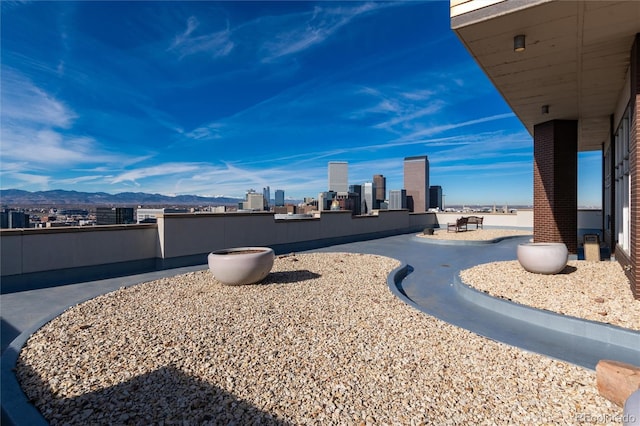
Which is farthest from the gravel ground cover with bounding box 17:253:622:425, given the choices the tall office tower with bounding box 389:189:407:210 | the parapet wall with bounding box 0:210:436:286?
the tall office tower with bounding box 389:189:407:210

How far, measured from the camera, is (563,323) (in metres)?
4.42

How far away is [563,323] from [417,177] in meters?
66.4

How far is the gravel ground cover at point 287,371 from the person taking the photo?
103 inches

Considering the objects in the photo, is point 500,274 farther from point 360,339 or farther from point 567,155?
point 567,155

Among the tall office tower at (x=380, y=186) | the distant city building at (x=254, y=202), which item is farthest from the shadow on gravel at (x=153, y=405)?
the tall office tower at (x=380, y=186)

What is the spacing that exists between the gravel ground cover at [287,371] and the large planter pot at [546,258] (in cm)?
334

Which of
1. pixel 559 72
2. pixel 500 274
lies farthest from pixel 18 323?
pixel 559 72

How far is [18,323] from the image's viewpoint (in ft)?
15.8

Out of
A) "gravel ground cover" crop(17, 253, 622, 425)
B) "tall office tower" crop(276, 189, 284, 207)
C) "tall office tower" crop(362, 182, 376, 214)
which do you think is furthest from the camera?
"tall office tower" crop(276, 189, 284, 207)

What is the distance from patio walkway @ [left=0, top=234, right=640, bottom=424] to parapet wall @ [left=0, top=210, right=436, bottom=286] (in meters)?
0.59

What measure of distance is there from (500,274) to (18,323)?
8.41 m

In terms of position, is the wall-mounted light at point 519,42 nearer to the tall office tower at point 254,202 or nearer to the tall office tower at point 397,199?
the tall office tower at point 254,202

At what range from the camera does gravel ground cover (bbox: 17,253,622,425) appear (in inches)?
103

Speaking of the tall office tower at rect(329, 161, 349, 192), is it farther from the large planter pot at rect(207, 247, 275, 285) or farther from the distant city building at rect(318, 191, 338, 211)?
the large planter pot at rect(207, 247, 275, 285)
